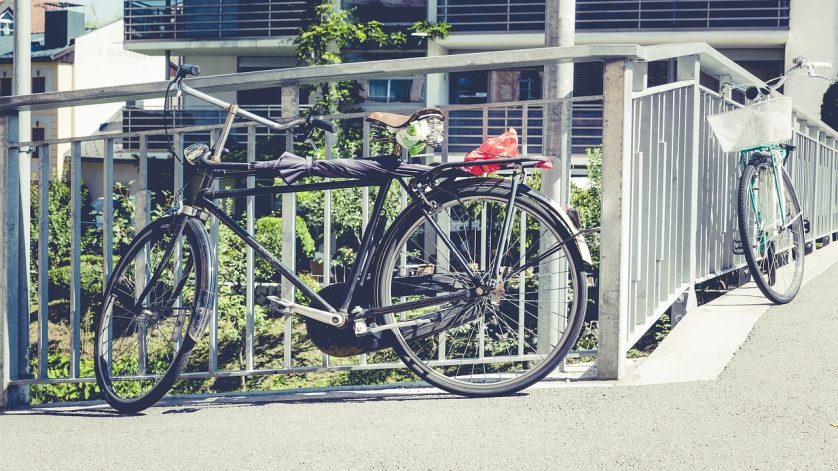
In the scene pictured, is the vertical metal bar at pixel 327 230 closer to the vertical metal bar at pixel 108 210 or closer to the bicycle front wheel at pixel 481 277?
the bicycle front wheel at pixel 481 277

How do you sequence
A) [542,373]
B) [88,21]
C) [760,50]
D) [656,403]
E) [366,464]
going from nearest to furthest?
[366,464], [656,403], [542,373], [760,50], [88,21]

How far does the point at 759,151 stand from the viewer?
6.50m

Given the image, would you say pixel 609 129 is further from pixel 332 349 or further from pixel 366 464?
pixel 366 464

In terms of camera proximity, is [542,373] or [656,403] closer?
[656,403]

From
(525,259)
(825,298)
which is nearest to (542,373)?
(525,259)

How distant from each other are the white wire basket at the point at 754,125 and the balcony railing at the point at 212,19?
2139 cm

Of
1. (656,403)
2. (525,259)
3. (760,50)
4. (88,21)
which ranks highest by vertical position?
(88,21)

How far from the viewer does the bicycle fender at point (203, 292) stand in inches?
183

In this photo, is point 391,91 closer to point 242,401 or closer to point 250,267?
point 250,267

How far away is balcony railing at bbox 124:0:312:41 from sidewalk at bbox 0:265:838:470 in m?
23.1

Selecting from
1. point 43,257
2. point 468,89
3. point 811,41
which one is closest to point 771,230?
point 43,257

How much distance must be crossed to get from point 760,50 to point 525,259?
22777 millimetres

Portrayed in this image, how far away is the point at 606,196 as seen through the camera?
4410 millimetres

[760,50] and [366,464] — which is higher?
[760,50]
